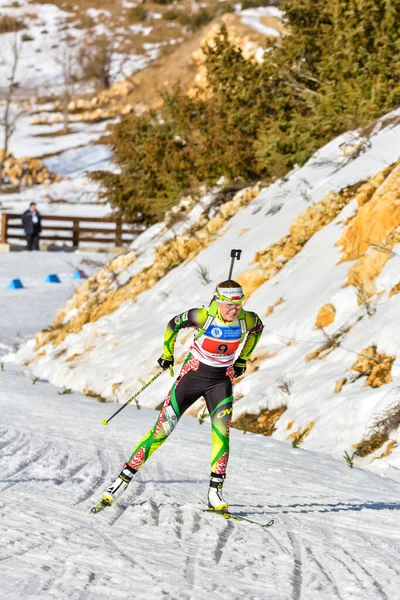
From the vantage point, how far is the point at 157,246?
696 inches

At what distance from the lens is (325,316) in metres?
11.0

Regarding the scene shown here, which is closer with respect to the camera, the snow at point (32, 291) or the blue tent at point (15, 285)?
the snow at point (32, 291)

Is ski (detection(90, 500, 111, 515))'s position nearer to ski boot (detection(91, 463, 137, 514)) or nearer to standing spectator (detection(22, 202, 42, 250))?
ski boot (detection(91, 463, 137, 514))

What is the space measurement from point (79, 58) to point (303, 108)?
215ft

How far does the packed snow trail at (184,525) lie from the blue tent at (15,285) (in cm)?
1376

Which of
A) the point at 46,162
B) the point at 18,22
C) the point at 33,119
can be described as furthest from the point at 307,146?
the point at 18,22

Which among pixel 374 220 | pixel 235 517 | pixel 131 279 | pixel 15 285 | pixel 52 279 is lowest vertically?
pixel 52 279

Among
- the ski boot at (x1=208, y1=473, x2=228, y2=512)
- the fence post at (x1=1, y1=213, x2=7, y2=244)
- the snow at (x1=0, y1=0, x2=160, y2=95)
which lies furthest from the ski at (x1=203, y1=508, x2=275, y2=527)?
the snow at (x1=0, y1=0, x2=160, y2=95)

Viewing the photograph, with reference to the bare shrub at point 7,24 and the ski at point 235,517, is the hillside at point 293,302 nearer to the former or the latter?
the ski at point 235,517

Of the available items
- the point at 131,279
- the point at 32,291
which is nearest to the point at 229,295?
the point at 131,279

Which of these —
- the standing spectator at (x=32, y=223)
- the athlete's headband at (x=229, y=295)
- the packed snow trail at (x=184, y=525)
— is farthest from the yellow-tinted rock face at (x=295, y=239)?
the standing spectator at (x=32, y=223)

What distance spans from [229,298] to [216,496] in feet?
4.62

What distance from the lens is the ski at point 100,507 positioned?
593cm

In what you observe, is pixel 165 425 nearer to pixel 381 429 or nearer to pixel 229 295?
pixel 229 295
